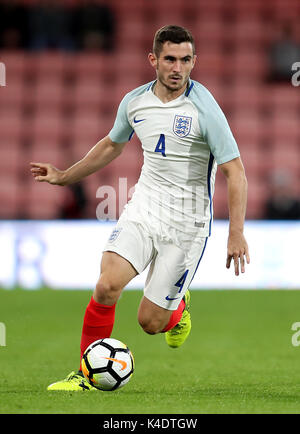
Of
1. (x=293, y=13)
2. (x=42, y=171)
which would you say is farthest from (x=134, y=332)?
(x=293, y=13)

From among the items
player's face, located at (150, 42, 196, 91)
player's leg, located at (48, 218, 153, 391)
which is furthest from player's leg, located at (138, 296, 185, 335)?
player's face, located at (150, 42, 196, 91)

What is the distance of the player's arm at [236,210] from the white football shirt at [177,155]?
6.4 inches

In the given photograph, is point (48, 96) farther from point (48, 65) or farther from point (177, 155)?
point (177, 155)

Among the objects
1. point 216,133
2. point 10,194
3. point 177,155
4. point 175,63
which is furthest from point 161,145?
point 10,194

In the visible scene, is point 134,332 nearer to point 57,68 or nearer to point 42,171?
point 42,171

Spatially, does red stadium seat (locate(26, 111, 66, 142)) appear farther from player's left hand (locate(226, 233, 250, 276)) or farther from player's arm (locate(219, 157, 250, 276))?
player's left hand (locate(226, 233, 250, 276))

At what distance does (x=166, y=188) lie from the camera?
5664mm

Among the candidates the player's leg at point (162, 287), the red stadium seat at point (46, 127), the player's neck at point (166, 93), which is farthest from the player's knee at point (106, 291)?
the red stadium seat at point (46, 127)

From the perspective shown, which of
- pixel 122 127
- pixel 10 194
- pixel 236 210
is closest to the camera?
pixel 236 210

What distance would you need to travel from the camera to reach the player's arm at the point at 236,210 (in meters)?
5.12

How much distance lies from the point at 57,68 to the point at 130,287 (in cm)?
575

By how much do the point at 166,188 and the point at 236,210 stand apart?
61 cm

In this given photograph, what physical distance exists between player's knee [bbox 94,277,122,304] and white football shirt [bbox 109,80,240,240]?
525mm

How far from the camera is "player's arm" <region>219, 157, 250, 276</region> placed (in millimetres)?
5125
